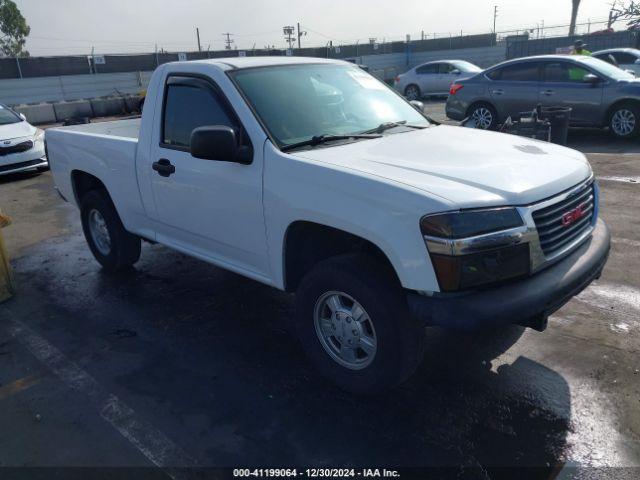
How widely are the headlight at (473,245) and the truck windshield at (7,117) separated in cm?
1127

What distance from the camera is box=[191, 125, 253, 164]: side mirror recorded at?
3375 millimetres

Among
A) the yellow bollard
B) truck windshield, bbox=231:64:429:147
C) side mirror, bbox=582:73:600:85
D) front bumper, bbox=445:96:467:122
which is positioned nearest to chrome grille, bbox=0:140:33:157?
the yellow bollard

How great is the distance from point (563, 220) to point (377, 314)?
3.85 ft

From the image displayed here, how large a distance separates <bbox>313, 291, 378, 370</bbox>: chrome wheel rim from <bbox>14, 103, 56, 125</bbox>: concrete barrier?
792 inches

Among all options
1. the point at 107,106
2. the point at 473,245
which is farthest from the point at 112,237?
the point at 107,106

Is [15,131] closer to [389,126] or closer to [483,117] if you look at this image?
[389,126]

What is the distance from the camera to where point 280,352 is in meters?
3.95

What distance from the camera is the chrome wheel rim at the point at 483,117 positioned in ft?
40.1

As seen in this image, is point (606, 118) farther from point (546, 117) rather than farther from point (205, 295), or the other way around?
point (205, 295)

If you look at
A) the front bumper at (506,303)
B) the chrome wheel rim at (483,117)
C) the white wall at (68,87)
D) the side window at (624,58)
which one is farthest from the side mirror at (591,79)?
the white wall at (68,87)

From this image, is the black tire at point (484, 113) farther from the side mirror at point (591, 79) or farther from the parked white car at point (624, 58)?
the parked white car at point (624, 58)

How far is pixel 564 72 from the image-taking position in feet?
36.6

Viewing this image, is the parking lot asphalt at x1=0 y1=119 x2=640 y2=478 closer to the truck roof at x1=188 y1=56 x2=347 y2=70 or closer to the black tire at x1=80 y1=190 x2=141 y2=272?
the black tire at x1=80 y1=190 x2=141 y2=272

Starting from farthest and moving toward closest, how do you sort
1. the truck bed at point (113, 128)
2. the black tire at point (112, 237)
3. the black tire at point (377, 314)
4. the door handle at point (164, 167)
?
1. the truck bed at point (113, 128)
2. the black tire at point (112, 237)
3. the door handle at point (164, 167)
4. the black tire at point (377, 314)
